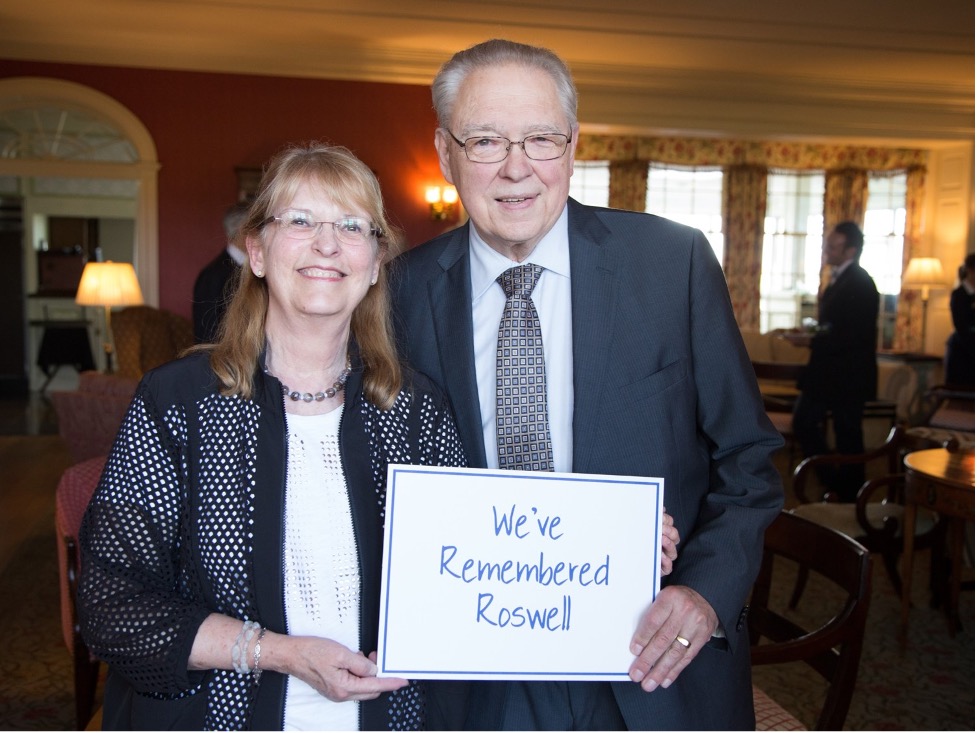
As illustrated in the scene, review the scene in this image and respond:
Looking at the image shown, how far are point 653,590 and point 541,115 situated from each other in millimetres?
829

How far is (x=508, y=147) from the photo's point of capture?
1619 mm

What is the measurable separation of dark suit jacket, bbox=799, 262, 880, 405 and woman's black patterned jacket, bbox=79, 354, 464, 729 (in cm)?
587

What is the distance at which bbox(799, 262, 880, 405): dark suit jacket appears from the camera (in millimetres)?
6625

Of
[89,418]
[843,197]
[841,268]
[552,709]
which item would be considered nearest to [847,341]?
[841,268]

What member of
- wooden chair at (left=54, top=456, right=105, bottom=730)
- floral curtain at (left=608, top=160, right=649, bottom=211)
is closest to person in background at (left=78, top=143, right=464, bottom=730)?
wooden chair at (left=54, top=456, right=105, bottom=730)

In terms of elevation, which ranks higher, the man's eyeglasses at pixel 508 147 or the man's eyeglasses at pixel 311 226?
the man's eyeglasses at pixel 508 147

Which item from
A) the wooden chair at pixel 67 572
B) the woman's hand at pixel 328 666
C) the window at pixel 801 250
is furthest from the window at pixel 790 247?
the woman's hand at pixel 328 666

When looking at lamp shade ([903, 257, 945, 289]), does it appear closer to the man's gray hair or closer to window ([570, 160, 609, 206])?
window ([570, 160, 609, 206])

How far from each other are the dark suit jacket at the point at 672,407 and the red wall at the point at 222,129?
7.47 metres

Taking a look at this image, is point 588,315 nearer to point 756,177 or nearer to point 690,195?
point 690,195

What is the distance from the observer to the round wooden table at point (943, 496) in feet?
13.1

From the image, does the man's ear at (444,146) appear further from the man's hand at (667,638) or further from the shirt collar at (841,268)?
the shirt collar at (841,268)

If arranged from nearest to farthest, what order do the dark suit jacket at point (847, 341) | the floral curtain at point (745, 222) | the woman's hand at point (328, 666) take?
the woman's hand at point (328, 666) → the dark suit jacket at point (847, 341) → the floral curtain at point (745, 222)

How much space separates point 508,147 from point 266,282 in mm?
488
